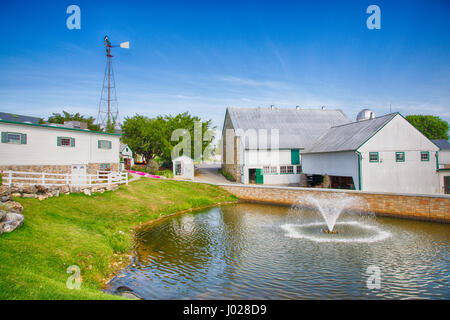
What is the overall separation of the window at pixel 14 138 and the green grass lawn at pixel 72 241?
23.1 ft

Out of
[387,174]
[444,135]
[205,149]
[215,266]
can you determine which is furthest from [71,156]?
[444,135]

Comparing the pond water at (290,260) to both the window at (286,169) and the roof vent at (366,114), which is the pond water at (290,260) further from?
the roof vent at (366,114)

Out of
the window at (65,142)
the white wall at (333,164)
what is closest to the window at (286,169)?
the white wall at (333,164)

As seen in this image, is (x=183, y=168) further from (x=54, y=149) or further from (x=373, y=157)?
(x=373, y=157)

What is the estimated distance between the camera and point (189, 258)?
42.2ft

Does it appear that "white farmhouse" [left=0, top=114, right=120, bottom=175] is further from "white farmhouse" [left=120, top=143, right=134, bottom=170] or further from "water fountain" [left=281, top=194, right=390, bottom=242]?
"water fountain" [left=281, top=194, right=390, bottom=242]

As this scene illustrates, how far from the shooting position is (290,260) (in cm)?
1240

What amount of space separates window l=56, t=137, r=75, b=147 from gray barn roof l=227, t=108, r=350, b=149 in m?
21.3

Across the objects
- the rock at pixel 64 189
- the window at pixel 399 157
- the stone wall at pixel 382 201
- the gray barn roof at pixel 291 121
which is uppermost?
the gray barn roof at pixel 291 121

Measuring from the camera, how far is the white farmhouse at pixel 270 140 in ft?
122

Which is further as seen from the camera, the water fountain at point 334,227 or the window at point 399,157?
the window at point 399,157

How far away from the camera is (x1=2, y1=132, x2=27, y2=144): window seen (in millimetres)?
20202

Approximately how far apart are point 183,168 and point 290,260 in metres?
30.3
